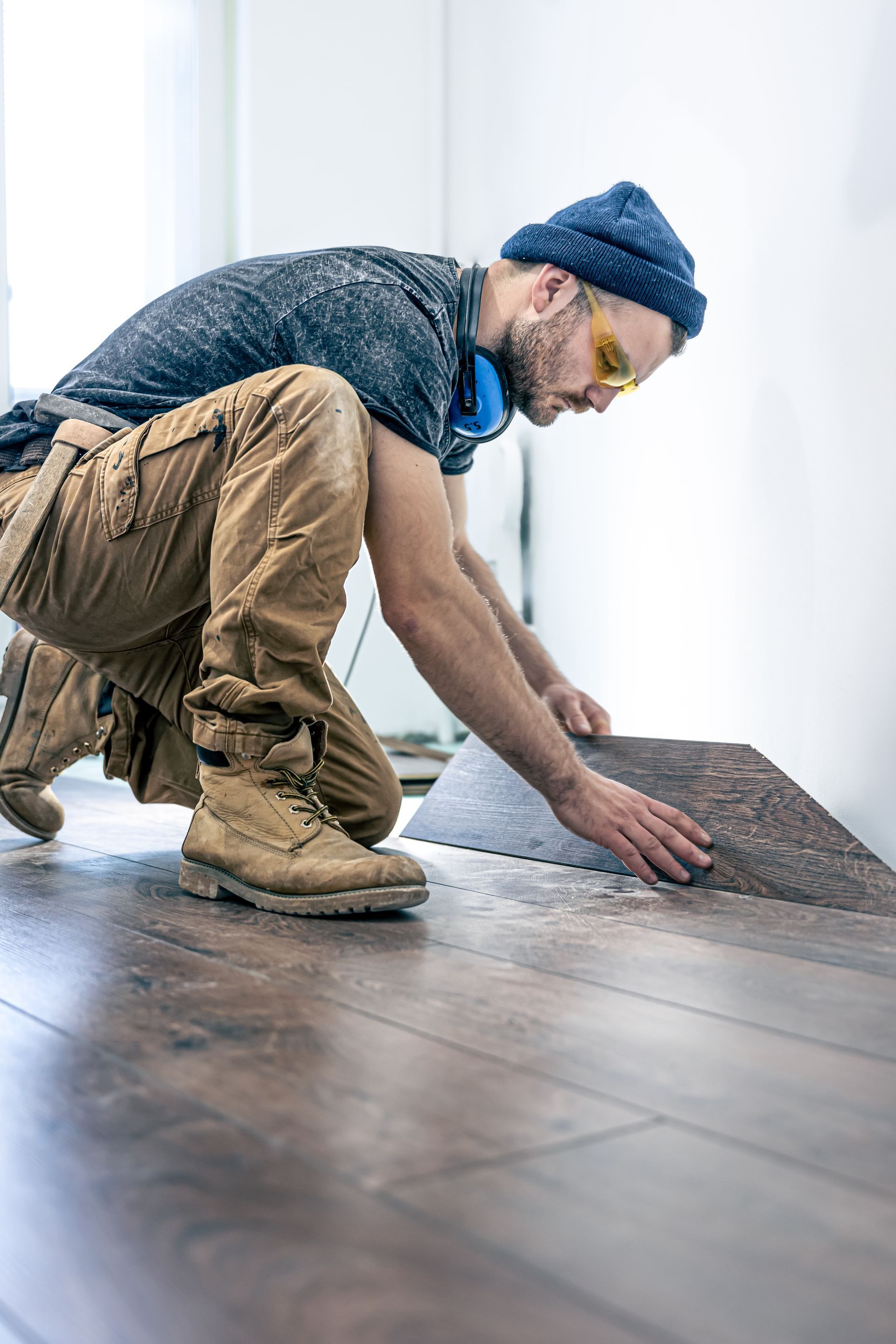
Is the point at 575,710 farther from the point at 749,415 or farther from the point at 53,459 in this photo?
the point at 53,459

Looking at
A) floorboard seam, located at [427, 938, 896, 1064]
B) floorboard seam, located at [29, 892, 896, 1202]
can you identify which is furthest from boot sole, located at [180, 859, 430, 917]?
floorboard seam, located at [29, 892, 896, 1202]

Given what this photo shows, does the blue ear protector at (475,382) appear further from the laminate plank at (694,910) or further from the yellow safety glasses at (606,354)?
the laminate plank at (694,910)

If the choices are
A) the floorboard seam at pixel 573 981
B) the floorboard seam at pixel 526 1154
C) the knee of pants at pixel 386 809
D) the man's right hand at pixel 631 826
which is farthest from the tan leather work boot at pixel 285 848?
the floorboard seam at pixel 526 1154

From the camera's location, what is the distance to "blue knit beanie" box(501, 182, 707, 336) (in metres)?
1.62

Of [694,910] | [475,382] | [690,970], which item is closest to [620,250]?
[475,382]

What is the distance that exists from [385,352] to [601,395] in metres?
0.43

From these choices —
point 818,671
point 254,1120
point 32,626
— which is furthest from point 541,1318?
point 818,671

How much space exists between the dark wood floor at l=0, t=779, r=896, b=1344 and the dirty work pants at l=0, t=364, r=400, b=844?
306mm

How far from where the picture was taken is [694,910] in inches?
52.7

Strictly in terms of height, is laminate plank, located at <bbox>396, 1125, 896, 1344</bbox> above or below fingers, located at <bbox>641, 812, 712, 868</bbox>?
above

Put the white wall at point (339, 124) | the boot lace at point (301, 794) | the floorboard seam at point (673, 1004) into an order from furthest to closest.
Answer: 1. the white wall at point (339, 124)
2. the boot lace at point (301, 794)
3. the floorboard seam at point (673, 1004)

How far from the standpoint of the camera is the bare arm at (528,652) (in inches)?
72.7

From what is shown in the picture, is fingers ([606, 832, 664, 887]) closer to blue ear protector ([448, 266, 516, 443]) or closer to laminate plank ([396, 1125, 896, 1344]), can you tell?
blue ear protector ([448, 266, 516, 443])

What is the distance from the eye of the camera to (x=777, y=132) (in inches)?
75.2
